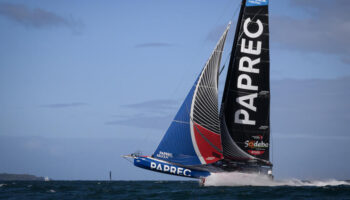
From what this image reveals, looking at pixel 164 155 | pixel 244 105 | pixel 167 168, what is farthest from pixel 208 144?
pixel 244 105

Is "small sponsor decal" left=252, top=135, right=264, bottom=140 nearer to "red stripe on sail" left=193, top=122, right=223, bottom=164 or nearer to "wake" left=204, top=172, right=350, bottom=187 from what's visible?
"wake" left=204, top=172, right=350, bottom=187

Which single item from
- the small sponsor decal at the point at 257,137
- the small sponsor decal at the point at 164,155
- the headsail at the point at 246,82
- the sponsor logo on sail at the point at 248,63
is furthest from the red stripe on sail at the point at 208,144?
the small sponsor decal at the point at 257,137

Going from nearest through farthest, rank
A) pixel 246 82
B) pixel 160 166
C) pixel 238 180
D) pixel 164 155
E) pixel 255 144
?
pixel 160 166 → pixel 164 155 → pixel 238 180 → pixel 246 82 → pixel 255 144

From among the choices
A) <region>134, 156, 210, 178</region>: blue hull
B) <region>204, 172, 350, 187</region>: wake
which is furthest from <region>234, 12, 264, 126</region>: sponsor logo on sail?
<region>134, 156, 210, 178</region>: blue hull

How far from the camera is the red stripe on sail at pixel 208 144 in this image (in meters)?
39.3

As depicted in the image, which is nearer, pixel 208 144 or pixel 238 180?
pixel 208 144

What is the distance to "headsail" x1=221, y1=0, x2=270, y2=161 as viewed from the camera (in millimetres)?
41562

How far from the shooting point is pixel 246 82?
41531mm

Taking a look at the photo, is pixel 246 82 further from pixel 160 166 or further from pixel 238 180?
pixel 160 166

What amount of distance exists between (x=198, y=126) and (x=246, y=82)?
555cm

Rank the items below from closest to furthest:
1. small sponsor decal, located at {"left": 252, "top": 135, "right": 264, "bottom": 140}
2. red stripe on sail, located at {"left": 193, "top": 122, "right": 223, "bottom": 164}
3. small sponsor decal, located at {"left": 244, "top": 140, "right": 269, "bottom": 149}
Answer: red stripe on sail, located at {"left": 193, "top": 122, "right": 223, "bottom": 164}, small sponsor decal, located at {"left": 244, "top": 140, "right": 269, "bottom": 149}, small sponsor decal, located at {"left": 252, "top": 135, "right": 264, "bottom": 140}

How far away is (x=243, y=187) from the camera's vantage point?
129 ft

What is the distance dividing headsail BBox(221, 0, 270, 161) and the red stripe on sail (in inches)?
67.3

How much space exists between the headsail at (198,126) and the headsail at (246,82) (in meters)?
2.18
